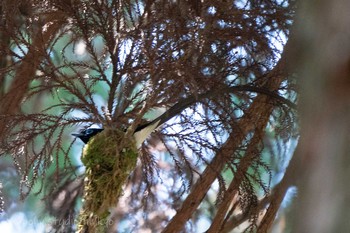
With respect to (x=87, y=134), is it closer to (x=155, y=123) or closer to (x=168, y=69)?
(x=155, y=123)

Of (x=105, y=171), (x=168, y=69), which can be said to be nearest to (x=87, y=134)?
(x=105, y=171)

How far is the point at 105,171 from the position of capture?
5.40ft

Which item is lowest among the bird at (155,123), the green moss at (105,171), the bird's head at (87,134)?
the green moss at (105,171)

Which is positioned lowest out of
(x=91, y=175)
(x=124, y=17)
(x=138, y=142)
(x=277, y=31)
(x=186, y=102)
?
(x=91, y=175)

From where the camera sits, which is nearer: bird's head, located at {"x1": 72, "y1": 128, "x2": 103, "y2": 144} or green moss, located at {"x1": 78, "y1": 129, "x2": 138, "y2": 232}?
green moss, located at {"x1": 78, "y1": 129, "x2": 138, "y2": 232}

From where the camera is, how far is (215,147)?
6.08 ft

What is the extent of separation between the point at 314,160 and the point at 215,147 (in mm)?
1389

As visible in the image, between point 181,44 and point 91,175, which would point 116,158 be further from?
point 181,44

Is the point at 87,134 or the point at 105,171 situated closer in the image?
the point at 105,171

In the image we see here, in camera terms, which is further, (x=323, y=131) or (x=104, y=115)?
(x=104, y=115)

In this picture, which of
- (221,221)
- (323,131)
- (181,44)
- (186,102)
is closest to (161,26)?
(181,44)

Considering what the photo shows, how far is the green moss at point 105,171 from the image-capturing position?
163cm

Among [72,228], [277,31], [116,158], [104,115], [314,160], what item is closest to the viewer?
[314,160]

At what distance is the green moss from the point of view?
1633 mm
